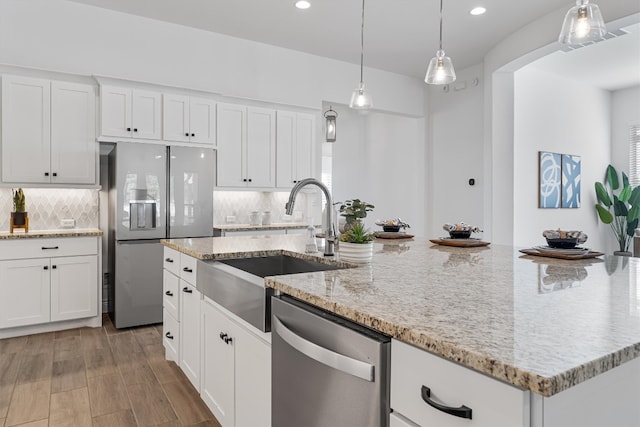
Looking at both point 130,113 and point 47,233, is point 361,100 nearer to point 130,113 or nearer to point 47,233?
point 130,113

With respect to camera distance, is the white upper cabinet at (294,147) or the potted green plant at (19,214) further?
the white upper cabinet at (294,147)

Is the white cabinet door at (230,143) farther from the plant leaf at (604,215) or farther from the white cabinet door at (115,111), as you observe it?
the plant leaf at (604,215)

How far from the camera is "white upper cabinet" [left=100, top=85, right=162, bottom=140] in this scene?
4.04 m

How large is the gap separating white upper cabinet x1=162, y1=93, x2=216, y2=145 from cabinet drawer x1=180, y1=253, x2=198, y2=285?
2.22 m

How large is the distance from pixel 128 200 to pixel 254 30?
240 cm

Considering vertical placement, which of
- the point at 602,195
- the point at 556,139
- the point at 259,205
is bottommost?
the point at 259,205

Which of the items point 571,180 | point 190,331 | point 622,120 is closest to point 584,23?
point 190,331

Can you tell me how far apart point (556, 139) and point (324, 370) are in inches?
256

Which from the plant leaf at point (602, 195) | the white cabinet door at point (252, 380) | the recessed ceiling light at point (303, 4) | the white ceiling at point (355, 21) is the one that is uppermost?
the white ceiling at point (355, 21)

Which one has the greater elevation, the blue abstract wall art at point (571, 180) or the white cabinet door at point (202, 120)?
the white cabinet door at point (202, 120)

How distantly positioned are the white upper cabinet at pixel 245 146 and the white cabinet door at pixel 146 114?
0.68 meters

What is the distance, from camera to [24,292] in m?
3.68

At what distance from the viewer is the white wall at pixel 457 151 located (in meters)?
5.89

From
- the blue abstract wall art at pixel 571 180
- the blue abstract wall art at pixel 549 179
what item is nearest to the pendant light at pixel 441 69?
the blue abstract wall art at pixel 549 179
